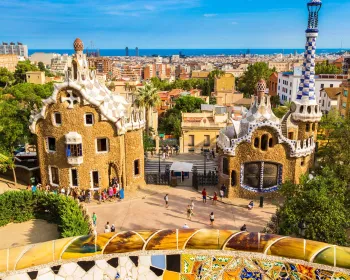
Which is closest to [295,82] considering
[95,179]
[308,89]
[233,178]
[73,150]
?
[308,89]

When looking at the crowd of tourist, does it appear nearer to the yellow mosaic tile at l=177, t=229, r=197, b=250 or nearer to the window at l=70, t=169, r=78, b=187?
the window at l=70, t=169, r=78, b=187

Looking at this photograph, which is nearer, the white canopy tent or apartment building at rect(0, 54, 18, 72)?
the white canopy tent

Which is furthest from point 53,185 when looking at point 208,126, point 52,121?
point 208,126

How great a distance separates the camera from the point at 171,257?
11188 millimetres

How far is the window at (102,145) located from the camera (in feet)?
95.5

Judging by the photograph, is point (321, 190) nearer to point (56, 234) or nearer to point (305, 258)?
point (305, 258)

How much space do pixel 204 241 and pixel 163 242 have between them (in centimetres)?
127

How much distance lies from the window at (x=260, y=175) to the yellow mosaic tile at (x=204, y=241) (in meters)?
17.8

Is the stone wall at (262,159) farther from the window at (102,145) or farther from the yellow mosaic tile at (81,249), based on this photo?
the yellow mosaic tile at (81,249)

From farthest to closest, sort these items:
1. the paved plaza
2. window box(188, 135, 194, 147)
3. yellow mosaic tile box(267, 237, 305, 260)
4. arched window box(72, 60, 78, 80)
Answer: window box(188, 135, 194, 147)
arched window box(72, 60, 78, 80)
the paved plaza
yellow mosaic tile box(267, 237, 305, 260)

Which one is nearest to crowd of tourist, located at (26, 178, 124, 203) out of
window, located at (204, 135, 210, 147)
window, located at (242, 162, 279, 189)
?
window, located at (242, 162, 279, 189)

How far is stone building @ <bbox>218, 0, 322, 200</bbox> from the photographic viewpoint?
2745 centimetres

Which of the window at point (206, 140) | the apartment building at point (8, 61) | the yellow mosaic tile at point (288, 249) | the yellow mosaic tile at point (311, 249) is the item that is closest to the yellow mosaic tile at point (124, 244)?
the yellow mosaic tile at point (288, 249)

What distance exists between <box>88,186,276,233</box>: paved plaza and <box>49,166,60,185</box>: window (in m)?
4.39
